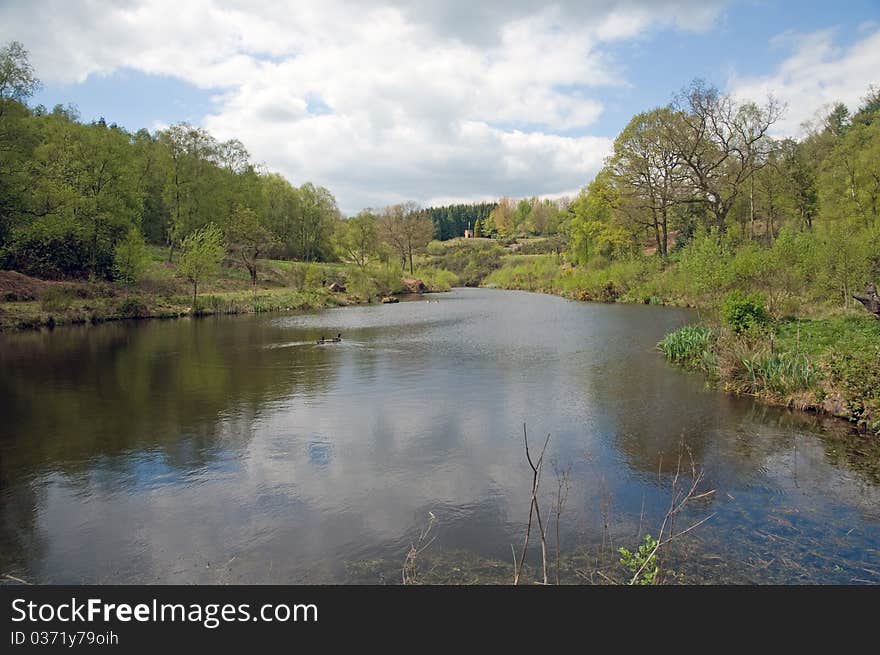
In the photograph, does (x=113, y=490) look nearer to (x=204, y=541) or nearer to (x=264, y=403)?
(x=204, y=541)

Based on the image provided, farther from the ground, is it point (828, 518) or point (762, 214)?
point (762, 214)

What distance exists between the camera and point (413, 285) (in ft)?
214

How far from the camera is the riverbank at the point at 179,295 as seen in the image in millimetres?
30266

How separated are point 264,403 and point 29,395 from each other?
6430mm

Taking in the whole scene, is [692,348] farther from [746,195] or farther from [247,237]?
[247,237]

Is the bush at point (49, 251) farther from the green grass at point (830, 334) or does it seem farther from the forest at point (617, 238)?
the green grass at point (830, 334)

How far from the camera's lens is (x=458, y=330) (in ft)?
90.0

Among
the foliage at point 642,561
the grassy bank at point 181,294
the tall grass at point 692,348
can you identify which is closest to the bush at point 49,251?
the grassy bank at point 181,294

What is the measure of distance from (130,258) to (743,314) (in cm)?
3711

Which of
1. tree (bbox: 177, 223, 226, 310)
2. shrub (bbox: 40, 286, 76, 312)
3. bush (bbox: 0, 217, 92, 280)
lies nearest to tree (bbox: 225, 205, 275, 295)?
tree (bbox: 177, 223, 226, 310)

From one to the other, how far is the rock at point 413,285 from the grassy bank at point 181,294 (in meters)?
0.14

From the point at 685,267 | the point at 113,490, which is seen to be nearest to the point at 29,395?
the point at 113,490

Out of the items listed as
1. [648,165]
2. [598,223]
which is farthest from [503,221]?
[648,165]
